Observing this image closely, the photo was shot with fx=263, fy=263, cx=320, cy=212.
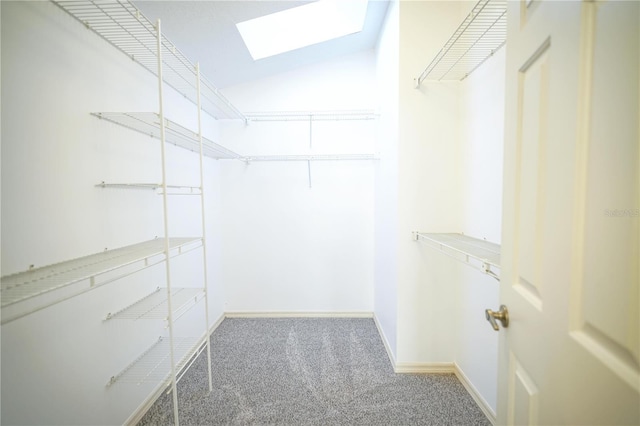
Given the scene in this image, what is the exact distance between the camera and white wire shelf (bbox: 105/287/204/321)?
1.35 m

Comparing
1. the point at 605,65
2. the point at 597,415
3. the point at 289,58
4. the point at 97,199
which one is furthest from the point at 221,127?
the point at 597,415

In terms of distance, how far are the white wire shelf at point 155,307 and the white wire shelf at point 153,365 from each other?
0.27m

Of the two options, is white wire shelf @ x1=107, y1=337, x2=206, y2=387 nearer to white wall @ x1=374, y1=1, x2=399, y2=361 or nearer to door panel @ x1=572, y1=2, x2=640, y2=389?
white wall @ x1=374, y1=1, x2=399, y2=361

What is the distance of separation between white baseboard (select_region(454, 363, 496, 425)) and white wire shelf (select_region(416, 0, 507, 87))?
1985mm

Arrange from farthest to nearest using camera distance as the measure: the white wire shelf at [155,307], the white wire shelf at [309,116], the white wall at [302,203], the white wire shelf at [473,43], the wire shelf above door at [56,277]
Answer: the white wall at [302,203], the white wire shelf at [309,116], the white wire shelf at [155,307], the white wire shelf at [473,43], the wire shelf above door at [56,277]

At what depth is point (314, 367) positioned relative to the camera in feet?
6.45

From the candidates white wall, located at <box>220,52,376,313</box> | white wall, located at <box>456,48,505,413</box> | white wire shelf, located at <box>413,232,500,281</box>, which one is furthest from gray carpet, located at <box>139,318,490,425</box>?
white wire shelf, located at <box>413,232,500,281</box>

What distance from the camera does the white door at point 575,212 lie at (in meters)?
0.41

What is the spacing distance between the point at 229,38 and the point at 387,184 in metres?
1.58

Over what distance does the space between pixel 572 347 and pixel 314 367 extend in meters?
1.80

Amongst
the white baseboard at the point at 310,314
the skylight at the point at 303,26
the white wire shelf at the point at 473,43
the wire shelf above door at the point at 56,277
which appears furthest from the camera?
the white baseboard at the point at 310,314

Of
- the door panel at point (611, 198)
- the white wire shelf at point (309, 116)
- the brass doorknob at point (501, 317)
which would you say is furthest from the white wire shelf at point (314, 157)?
the door panel at point (611, 198)

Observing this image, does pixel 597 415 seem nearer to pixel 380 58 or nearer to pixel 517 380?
pixel 517 380

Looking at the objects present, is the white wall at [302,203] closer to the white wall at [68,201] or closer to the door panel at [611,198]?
the white wall at [68,201]
